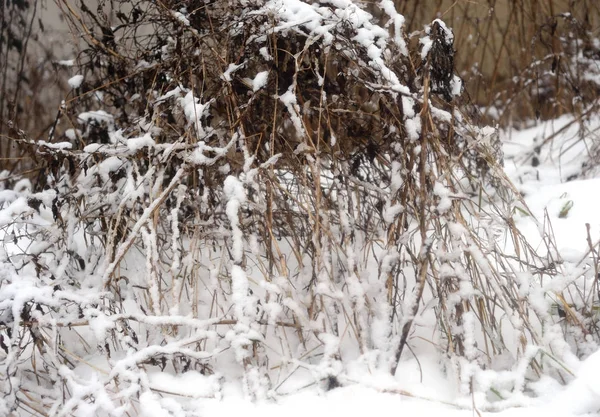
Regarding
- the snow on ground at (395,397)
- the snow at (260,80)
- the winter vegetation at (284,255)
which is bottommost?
the snow on ground at (395,397)

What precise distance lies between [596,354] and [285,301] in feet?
2.67

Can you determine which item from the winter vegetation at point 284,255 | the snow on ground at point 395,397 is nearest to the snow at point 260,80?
the winter vegetation at point 284,255

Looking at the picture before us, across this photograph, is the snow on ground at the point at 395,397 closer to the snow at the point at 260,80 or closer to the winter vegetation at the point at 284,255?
the winter vegetation at the point at 284,255

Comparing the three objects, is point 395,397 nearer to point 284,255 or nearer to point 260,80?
point 284,255

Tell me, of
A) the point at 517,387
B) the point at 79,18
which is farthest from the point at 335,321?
the point at 79,18

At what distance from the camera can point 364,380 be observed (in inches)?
59.7

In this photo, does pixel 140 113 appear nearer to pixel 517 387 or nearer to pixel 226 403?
pixel 226 403

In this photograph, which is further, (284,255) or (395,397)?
(284,255)

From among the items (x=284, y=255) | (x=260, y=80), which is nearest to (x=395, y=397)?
(x=284, y=255)

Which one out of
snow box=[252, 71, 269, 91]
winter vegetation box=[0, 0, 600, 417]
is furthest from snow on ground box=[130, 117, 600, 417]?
snow box=[252, 71, 269, 91]

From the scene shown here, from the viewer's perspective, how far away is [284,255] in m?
1.64

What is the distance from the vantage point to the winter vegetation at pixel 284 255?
1480 millimetres

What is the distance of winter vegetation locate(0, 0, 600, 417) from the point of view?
4.86 feet

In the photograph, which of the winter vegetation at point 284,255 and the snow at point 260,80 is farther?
the snow at point 260,80
